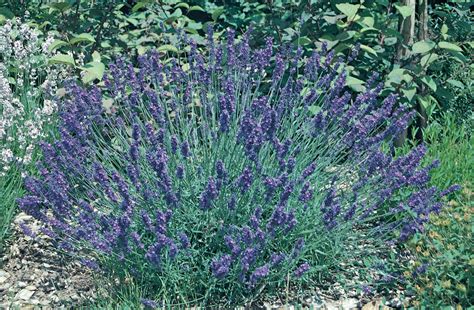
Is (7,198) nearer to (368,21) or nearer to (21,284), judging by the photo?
(21,284)

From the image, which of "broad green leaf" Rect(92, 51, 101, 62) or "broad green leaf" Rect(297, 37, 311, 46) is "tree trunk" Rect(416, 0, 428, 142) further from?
"broad green leaf" Rect(92, 51, 101, 62)

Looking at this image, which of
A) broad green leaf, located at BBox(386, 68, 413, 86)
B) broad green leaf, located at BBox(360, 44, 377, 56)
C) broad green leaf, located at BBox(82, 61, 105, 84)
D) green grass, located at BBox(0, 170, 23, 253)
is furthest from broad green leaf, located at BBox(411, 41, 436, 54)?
green grass, located at BBox(0, 170, 23, 253)

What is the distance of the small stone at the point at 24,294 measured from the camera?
358cm

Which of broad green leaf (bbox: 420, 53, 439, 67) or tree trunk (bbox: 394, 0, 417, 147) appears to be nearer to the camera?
broad green leaf (bbox: 420, 53, 439, 67)

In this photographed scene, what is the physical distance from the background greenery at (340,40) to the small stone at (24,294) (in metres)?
0.53

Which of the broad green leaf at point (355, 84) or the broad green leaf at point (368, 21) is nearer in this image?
the broad green leaf at point (355, 84)

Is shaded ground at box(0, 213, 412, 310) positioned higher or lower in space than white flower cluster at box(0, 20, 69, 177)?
lower

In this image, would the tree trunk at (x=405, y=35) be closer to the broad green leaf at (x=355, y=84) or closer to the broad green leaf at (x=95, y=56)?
the broad green leaf at (x=355, y=84)

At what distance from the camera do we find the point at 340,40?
15.6 ft

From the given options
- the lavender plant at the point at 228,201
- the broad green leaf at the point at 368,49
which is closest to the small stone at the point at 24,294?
the lavender plant at the point at 228,201

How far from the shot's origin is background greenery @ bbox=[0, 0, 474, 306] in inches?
177

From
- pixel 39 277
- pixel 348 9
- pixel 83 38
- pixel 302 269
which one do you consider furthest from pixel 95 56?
pixel 302 269

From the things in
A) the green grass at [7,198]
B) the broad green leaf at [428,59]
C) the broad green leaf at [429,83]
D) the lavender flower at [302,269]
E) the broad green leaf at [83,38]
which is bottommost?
the green grass at [7,198]

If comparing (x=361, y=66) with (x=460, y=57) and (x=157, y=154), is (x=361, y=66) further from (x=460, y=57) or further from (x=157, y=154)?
(x=157, y=154)
